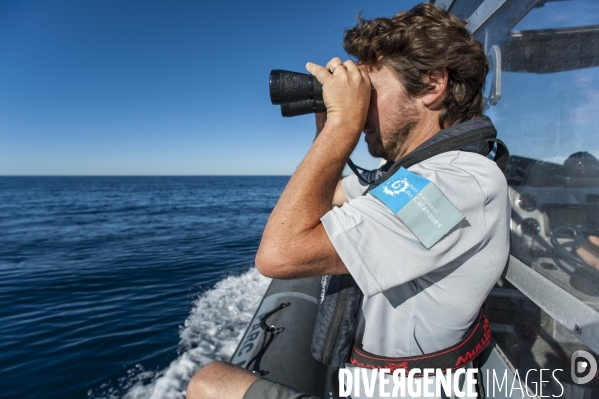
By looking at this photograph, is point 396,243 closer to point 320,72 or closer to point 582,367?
point 320,72

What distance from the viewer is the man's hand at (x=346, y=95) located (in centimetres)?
114

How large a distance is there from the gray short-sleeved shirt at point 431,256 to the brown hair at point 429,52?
0.38 metres

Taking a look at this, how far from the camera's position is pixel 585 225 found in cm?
120

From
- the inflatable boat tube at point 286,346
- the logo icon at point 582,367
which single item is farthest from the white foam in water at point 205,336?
the logo icon at point 582,367

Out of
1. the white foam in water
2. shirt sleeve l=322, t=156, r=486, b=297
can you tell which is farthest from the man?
the white foam in water

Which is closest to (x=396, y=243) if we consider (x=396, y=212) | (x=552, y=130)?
(x=396, y=212)

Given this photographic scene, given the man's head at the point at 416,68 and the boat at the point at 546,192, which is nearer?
the boat at the point at 546,192

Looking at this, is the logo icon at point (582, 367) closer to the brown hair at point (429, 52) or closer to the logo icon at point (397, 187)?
the logo icon at point (397, 187)

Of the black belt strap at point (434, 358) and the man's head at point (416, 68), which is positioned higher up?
the man's head at point (416, 68)

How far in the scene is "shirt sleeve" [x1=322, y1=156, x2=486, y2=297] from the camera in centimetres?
93

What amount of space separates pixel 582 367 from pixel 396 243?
839mm

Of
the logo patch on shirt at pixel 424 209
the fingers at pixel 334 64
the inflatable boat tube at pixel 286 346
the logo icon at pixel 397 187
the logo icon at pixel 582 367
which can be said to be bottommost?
the inflatable boat tube at pixel 286 346

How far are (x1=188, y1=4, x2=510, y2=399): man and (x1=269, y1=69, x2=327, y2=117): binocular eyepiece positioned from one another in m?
0.06

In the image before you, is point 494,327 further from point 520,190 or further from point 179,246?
point 179,246
